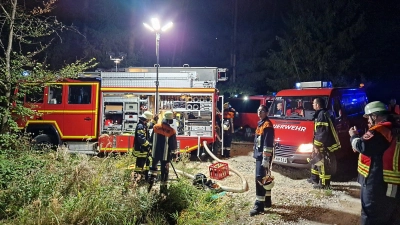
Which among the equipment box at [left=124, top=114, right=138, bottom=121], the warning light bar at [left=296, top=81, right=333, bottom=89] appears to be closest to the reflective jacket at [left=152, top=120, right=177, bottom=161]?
the equipment box at [left=124, top=114, right=138, bottom=121]

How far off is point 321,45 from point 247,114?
24.3 ft

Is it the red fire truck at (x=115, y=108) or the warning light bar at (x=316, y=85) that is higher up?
the warning light bar at (x=316, y=85)

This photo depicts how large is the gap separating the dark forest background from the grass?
12.3m

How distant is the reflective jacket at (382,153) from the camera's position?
311cm

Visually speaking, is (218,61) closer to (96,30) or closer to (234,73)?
(234,73)

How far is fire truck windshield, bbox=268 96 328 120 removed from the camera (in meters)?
7.36

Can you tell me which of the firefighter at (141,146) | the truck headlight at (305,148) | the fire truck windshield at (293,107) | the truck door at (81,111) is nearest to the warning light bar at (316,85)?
the fire truck windshield at (293,107)

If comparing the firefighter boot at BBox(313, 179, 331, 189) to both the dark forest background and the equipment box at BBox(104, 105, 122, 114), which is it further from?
the dark forest background

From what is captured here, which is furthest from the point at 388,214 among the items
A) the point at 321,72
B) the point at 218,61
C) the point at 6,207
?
the point at 218,61

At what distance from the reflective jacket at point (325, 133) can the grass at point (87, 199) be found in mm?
2129

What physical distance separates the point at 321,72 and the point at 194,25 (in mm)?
11069

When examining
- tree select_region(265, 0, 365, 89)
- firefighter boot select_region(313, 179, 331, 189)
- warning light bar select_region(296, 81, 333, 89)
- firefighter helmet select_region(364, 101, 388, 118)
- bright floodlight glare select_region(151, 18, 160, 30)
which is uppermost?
tree select_region(265, 0, 365, 89)

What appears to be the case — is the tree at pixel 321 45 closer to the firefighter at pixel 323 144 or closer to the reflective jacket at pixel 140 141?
the firefighter at pixel 323 144

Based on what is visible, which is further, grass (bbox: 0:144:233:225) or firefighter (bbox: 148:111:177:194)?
firefighter (bbox: 148:111:177:194)
